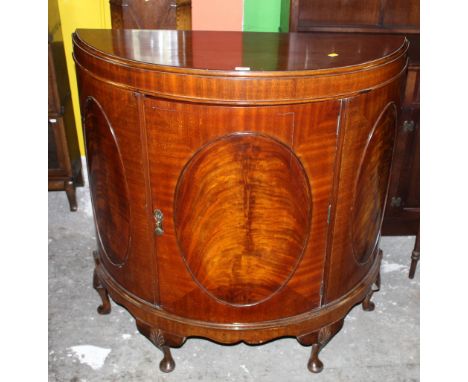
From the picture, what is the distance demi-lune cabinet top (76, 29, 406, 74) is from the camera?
1.63 meters

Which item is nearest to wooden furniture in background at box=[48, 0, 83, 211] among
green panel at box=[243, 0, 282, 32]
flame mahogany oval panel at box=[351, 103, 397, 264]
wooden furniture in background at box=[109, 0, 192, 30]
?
wooden furniture in background at box=[109, 0, 192, 30]

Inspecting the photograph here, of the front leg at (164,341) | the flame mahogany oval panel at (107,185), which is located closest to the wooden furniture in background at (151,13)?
the flame mahogany oval panel at (107,185)

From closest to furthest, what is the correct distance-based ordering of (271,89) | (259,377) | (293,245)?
1. (271,89)
2. (293,245)
3. (259,377)

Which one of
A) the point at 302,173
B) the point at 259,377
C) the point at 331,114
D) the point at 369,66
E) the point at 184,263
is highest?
the point at 369,66

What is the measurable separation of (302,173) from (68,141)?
1.73m

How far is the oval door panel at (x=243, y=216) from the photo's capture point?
5.41 feet

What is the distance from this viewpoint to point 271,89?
5.04ft

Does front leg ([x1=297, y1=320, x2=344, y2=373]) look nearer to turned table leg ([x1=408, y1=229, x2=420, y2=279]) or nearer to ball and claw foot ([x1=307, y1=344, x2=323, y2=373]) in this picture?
ball and claw foot ([x1=307, y1=344, x2=323, y2=373])

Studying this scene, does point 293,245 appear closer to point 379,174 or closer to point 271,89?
point 379,174

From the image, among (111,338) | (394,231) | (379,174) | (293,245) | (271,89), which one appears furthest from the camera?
(394,231)

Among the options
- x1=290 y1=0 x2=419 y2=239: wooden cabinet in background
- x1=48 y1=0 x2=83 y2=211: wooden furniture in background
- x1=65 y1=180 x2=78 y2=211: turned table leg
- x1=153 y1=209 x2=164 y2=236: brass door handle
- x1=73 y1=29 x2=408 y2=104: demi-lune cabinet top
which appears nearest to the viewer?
x1=73 y1=29 x2=408 y2=104: demi-lune cabinet top

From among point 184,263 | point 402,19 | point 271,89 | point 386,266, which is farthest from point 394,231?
point 271,89

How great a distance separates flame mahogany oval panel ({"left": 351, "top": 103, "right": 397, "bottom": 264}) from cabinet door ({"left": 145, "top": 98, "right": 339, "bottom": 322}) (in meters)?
0.16

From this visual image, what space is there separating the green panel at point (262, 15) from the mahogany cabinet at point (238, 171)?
27.9 inches
